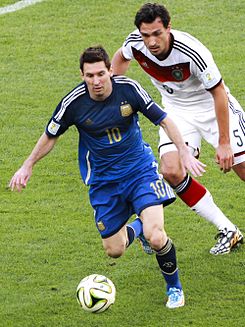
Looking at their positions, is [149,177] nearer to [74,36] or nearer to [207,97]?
[207,97]

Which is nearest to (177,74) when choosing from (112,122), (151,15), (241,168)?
(151,15)

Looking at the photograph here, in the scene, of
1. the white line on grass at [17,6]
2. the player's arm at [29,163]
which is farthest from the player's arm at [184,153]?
the white line on grass at [17,6]

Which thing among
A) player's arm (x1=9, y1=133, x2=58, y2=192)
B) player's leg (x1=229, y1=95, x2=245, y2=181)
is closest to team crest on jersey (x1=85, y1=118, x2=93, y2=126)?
player's arm (x1=9, y1=133, x2=58, y2=192)

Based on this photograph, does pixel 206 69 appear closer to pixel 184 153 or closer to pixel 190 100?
pixel 190 100

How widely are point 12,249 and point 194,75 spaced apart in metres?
2.33

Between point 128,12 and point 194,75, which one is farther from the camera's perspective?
point 128,12

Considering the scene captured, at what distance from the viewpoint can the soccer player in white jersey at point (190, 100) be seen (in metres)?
9.48

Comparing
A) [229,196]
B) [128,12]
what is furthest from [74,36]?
[229,196]

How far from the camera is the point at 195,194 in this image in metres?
10.2

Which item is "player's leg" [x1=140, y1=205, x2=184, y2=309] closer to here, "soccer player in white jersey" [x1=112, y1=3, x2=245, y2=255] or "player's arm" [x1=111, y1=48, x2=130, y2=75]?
"soccer player in white jersey" [x1=112, y1=3, x2=245, y2=255]

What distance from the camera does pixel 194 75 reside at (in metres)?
9.86

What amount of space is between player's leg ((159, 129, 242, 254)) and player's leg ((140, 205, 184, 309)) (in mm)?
959

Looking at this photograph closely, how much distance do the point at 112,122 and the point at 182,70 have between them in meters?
1.12

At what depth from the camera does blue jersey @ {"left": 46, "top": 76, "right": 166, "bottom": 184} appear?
9.01m
